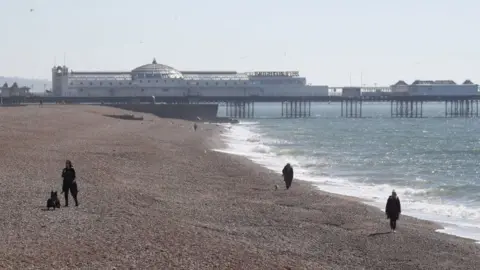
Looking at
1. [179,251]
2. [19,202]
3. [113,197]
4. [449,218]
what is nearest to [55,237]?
[179,251]

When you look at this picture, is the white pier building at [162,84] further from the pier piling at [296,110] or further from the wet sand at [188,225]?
the wet sand at [188,225]

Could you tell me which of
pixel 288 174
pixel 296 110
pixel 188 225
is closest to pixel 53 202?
pixel 188 225

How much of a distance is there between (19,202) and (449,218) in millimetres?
9625

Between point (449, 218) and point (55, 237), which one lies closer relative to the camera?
point (55, 237)

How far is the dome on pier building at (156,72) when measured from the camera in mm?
129625

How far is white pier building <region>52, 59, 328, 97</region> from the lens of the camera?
403 ft

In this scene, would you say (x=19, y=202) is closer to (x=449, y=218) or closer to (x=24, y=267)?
(x=24, y=267)

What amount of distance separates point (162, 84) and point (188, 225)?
114229mm

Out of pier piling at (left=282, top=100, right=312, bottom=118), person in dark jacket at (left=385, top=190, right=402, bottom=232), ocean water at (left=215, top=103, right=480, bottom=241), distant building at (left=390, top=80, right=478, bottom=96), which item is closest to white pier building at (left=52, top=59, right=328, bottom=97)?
pier piling at (left=282, top=100, right=312, bottom=118)

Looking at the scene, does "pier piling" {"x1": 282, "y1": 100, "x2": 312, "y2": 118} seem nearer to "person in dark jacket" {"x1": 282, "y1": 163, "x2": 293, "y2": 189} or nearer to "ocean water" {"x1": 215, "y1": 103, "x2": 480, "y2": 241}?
"ocean water" {"x1": 215, "y1": 103, "x2": 480, "y2": 241}

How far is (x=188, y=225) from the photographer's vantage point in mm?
15062

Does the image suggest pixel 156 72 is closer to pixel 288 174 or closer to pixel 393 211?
pixel 288 174

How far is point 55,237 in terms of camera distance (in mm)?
12398

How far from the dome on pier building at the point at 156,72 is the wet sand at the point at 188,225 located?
103m
